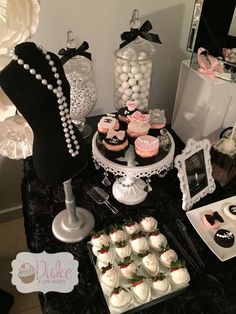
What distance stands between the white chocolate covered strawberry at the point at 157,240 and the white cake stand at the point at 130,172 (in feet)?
0.48

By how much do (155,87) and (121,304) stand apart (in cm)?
83

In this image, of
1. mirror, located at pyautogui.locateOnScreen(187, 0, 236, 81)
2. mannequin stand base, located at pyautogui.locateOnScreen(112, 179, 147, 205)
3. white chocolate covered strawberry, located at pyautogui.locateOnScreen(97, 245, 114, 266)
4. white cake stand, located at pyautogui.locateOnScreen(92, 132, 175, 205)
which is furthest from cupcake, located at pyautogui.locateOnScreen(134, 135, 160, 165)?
mirror, located at pyautogui.locateOnScreen(187, 0, 236, 81)

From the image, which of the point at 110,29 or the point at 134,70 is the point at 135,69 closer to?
the point at 134,70

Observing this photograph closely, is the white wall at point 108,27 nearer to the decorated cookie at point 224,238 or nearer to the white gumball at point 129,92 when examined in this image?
the white gumball at point 129,92

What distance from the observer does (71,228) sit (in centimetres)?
81

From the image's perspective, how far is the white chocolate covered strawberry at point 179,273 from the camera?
0.68 metres

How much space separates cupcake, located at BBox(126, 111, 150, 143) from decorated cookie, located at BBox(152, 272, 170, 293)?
1.18 feet

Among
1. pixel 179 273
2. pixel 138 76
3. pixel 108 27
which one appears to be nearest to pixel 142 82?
pixel 138 76

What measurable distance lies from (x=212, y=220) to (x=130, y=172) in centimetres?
26

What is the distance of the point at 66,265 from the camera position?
0.73m

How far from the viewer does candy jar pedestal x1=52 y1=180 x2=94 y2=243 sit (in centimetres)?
79

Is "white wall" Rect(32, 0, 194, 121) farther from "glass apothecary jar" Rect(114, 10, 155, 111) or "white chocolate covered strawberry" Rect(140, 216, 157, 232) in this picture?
"white chocolate covered strawberry" Rect(140, 216, 157, 232)

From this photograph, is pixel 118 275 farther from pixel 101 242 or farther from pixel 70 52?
pixel 70 52

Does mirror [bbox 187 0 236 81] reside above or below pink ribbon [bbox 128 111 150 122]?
above
